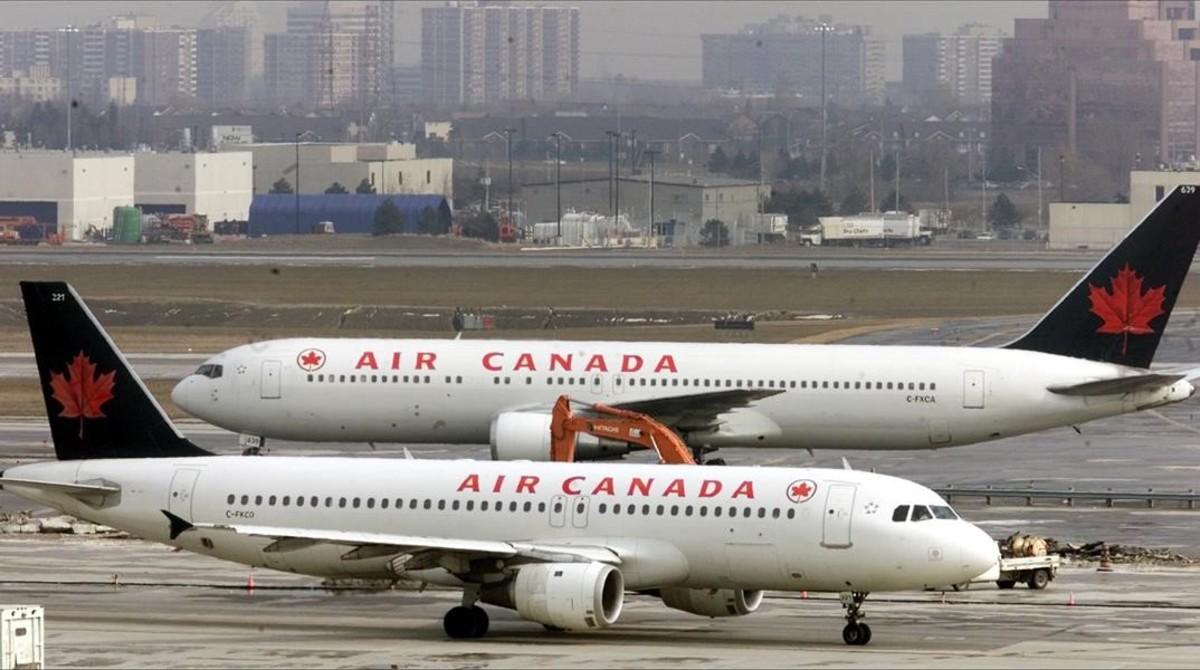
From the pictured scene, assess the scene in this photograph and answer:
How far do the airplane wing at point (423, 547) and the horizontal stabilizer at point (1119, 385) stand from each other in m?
23.8

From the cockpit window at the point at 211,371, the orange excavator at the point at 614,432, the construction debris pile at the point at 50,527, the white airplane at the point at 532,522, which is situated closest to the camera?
the white airplane at the point at 532,522

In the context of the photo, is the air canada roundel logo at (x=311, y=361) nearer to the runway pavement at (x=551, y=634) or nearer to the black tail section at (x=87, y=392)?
the runway pavement at (x=551, y=634)

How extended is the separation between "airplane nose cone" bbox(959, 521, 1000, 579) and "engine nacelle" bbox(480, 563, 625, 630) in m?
6.23

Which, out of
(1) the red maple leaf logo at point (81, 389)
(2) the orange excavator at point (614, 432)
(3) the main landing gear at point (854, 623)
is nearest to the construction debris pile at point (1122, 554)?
(2) the orange excavator at point (614, 432)

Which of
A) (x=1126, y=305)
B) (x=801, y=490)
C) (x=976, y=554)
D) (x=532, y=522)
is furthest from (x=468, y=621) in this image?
(x=1126, y=305)

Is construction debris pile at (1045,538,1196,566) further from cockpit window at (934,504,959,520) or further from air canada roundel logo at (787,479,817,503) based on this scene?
air canada roundel logo at (787,479,817,503)

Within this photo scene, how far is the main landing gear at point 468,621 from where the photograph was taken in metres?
44.5

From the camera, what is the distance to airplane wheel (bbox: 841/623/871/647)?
43.5 m

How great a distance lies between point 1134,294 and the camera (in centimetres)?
6494

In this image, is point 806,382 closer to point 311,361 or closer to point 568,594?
point 311,361

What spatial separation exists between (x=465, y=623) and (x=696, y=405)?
20388mm

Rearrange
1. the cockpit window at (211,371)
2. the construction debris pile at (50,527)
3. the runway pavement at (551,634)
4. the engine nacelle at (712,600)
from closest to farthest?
1. the runway pavement at (551,634)
2. the engine nacelle at (712,600)
3. the construction debris pile at (50,527)
4. the cockpit window at (211,371)

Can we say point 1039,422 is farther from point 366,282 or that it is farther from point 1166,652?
point 366,282

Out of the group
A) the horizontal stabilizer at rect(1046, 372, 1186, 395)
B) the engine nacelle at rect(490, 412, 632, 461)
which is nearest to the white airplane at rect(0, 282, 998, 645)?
the engine nacelle at rect(490, 412, 632, 461)
